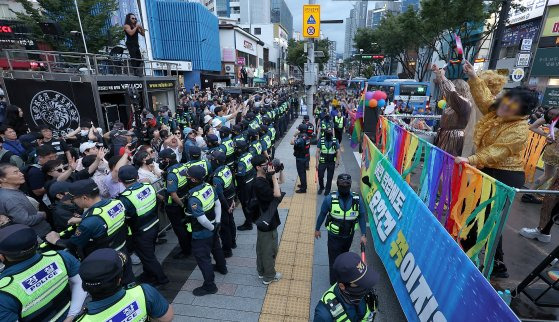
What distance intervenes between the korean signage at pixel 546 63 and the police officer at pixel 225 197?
2738cm

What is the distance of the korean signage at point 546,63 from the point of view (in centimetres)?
2139

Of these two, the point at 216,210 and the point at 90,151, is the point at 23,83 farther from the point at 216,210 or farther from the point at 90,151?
the point at 216,210

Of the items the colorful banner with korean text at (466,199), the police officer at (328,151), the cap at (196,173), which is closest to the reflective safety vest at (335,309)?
the colorful banner with korean text at (466,199)

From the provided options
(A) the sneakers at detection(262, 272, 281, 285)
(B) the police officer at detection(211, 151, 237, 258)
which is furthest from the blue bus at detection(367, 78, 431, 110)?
(A) the sneakers at detection(262, 272, 281, 285)

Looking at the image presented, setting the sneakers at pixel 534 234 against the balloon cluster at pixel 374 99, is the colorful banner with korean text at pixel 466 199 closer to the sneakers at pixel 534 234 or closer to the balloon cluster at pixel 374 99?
the sneakers at pixel 534 234

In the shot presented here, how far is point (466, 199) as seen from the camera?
339 centimetres

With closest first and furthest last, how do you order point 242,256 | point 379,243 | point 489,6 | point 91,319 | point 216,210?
point 91,319 → point 216,210 → point 379,243 → point 242,256 → point 489,6

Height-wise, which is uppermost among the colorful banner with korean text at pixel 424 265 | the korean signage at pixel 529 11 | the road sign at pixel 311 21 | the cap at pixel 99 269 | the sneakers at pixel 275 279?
the korean signage at pixel 529 11

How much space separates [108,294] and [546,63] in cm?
3046

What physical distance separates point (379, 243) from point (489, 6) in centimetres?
2075

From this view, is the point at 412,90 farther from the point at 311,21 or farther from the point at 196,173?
the point at 196,173

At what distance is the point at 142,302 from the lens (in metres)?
2.20

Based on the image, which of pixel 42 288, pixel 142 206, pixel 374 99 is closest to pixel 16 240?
pixel 42 288

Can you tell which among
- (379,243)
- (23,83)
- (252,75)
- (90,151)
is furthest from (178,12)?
(379,243)
